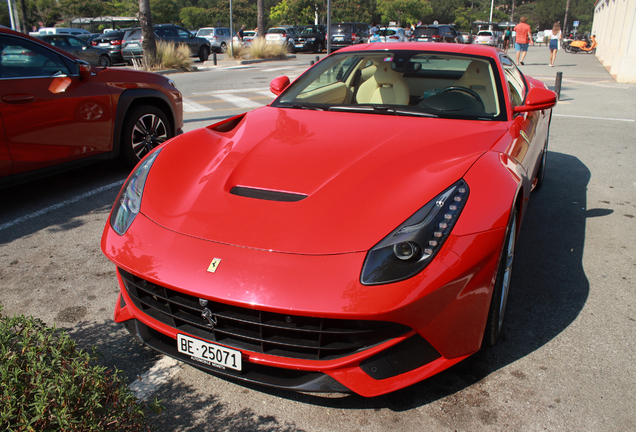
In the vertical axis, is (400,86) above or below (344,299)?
above

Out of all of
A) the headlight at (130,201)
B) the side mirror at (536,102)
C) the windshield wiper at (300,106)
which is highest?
the side mirror at (536,102)

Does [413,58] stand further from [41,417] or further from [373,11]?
[373,11]

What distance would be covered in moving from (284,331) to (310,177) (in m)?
0.80

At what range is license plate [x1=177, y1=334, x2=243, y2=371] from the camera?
1973mm

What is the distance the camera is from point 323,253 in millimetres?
1984

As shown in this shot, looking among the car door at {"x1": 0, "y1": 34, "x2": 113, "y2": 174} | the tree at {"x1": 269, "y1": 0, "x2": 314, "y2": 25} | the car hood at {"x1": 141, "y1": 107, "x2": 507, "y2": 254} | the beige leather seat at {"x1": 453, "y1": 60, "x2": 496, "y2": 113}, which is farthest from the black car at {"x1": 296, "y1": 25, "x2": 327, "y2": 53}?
the car hood at {"x1": 141, "y1": 107, "x2": 507, "y2": 254}

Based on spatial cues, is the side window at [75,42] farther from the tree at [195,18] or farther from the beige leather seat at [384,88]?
the tree at [195,18]

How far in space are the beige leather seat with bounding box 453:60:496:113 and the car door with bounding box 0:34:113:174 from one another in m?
3.38

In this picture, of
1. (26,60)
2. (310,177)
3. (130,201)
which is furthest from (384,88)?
(26,60)

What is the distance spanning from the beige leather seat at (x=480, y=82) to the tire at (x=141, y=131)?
3419 millimetres

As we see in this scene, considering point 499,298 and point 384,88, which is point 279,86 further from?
point 499,298

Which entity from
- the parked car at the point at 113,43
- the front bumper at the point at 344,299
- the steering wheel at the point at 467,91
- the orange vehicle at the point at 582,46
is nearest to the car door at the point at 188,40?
the parked car at the point at 113,43

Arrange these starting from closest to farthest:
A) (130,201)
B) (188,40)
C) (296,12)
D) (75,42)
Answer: (130,201)
(75,42)
(188,40)
(296,12)

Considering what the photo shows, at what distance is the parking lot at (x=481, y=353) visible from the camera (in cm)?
214
